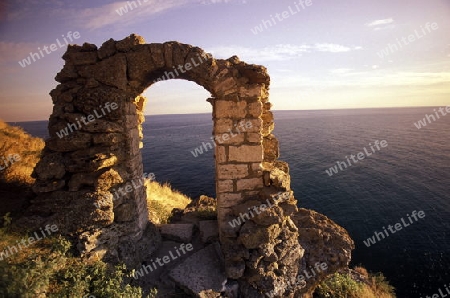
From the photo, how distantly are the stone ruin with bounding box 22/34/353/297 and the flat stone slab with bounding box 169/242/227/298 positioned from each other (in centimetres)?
32

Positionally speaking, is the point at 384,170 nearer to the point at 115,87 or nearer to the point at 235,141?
the point at 235,141

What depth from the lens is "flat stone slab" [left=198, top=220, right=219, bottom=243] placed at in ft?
18.8

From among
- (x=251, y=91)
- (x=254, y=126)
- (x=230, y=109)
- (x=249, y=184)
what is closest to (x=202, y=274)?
(x=249, y=184)

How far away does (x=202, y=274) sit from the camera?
191 inches

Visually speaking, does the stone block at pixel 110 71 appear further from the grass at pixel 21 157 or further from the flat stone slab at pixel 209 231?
the flat stone slab at pixel 209 231

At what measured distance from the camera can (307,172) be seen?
28406mm

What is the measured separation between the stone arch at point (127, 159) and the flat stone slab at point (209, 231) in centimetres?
77

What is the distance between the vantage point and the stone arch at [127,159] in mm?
4512

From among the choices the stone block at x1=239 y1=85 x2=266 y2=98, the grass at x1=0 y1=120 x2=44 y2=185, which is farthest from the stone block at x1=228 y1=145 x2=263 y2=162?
the grass at x1=0 y1=120 x2=44 y2=185

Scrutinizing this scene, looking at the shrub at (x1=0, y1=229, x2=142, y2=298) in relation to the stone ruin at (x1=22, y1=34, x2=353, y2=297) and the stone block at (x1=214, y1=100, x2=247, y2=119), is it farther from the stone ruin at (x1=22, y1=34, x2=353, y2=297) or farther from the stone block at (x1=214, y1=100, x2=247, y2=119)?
the stone block at (x1=214, y1=100, x2=247, y2=119)

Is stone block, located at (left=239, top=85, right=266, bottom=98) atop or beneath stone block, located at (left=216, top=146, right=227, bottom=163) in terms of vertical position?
atop

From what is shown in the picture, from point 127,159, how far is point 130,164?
0.42 ft

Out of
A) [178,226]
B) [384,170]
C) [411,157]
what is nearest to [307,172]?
[384,170]

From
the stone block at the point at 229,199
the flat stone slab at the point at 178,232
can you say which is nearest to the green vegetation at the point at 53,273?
the flat stone slab at the point at 178,232
